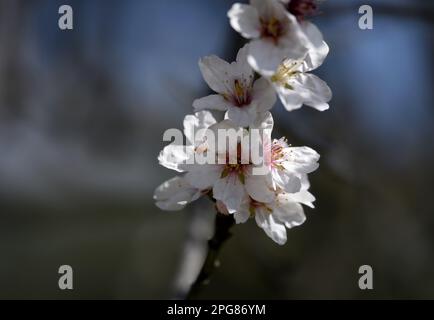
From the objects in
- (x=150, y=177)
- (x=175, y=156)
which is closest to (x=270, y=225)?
(x=175, y=156)

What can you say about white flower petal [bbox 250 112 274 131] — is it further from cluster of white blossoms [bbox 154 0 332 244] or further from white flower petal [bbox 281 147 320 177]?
white flower petal [bbox 281 147 320 177]

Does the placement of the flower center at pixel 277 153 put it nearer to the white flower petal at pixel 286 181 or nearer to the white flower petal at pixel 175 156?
the white flower petal at pixel 286 181

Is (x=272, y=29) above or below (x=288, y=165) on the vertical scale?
above

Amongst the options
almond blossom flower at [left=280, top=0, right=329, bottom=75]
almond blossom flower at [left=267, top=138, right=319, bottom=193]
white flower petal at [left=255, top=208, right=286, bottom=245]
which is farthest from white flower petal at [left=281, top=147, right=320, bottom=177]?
almond blossom flower at [left=280, top=0, right=329, bottom=75]

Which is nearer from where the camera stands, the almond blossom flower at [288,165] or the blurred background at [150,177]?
the almond blossom flower at [288,165]

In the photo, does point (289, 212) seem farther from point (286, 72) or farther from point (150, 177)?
point (150, 177)

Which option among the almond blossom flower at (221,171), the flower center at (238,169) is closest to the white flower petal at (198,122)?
the almond blossom flower at (221,171)

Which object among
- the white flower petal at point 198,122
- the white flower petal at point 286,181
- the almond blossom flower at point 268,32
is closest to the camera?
the almond blossom flower at point 268,32
